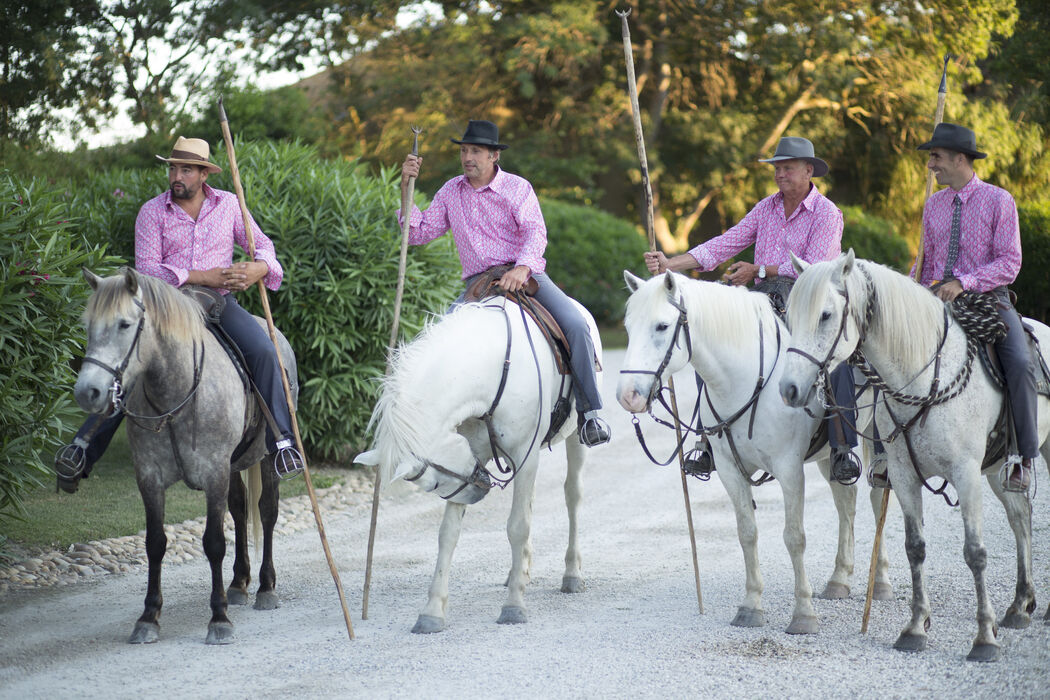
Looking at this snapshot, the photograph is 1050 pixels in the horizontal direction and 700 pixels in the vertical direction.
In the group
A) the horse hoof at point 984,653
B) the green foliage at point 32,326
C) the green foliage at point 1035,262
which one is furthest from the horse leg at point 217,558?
the green foliage at point 1035,262

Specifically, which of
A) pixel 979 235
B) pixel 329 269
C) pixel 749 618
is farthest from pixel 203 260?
pixel 979 235

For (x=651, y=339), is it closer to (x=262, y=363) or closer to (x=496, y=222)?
(x=496, y=222)

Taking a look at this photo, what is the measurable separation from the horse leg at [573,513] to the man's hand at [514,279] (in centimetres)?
127

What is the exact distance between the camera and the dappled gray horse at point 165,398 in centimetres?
493

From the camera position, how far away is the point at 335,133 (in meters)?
22.5

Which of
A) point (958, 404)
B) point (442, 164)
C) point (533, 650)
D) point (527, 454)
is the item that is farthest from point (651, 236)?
point (442, 164)

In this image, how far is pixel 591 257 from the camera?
19.5 meters

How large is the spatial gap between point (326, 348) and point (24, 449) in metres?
3.50

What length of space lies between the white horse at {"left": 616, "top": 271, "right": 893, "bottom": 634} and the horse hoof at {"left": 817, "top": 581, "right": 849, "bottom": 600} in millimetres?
739

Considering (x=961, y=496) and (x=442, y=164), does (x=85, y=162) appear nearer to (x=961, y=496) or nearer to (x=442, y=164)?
(x=442, y=164)

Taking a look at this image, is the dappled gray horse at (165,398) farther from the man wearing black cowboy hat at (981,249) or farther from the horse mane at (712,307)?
the man wearing black cowboy hat at (981,249)

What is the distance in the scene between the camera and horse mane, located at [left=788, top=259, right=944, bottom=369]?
4703 mm

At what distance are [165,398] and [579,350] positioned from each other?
2.33 meters

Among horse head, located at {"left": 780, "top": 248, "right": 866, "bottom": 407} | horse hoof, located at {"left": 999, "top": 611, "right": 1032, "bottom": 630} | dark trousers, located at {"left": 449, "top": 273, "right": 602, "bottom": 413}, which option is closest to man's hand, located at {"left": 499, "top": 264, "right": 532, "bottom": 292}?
dark trousers, located at {"left": 449, "top": 273, "right": 602, "bottom": 413}
